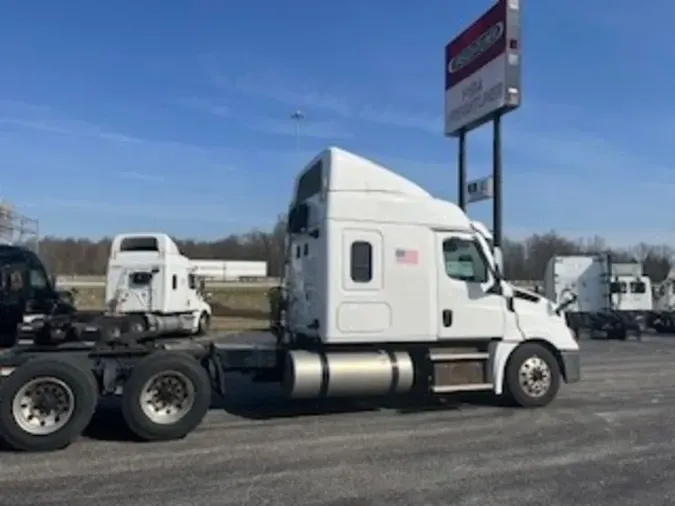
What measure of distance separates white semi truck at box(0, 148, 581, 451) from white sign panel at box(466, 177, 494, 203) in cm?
914

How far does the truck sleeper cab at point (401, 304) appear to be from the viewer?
9664 mm

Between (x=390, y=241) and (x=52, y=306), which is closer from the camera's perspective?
(x=390, y=241)

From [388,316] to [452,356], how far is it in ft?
3.49

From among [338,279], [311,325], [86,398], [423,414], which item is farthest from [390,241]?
[86,398]

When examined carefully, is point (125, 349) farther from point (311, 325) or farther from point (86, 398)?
point (311, 325)

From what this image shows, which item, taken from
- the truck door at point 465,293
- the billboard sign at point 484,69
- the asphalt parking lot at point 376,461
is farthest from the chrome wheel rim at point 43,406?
the billboard sign at point 484,69

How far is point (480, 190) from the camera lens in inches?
794

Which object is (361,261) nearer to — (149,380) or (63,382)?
(149,380)

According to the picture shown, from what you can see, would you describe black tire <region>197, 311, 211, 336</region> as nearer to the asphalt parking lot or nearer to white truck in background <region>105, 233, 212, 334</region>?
white truck in background <region>105, 233, 212, 334</region>

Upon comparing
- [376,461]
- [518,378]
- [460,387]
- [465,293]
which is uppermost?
[465,293]

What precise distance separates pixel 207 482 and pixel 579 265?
82.6 feet

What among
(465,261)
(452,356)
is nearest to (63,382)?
(452,356)

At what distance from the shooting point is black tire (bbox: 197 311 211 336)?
91.2 feet

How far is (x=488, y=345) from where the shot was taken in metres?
10.3
